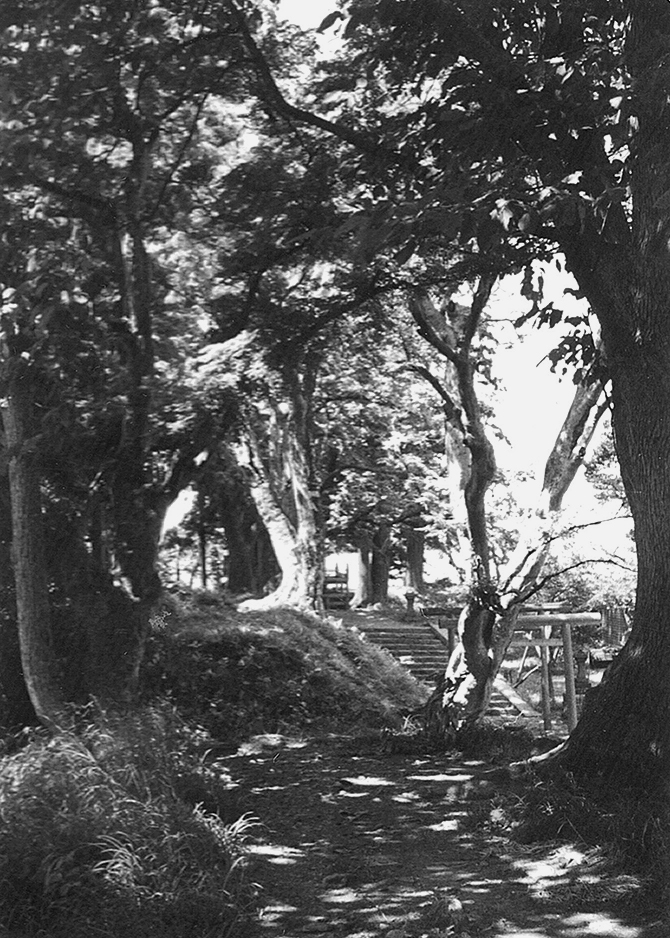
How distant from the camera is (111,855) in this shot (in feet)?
16.7

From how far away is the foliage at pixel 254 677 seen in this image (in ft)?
43.7

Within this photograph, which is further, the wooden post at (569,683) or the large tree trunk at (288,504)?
the large tree trunk at (288,504)

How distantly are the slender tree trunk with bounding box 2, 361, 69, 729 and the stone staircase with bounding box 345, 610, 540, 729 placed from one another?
51.7ft

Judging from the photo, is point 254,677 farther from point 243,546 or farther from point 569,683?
point 243,546

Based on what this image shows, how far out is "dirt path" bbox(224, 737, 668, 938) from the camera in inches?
192

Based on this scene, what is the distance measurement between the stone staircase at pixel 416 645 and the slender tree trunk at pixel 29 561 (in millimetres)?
15768

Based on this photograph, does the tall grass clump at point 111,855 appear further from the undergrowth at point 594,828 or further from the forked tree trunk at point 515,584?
the forked tree trunk at point 515,584

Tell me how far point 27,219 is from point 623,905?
258 inches

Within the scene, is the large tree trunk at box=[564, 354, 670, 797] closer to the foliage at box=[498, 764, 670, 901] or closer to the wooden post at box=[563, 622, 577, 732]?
the foliage at box=[498, 764, 670, 901]

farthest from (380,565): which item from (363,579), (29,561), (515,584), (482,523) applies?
(29,561)

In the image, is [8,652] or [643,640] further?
[8,652]

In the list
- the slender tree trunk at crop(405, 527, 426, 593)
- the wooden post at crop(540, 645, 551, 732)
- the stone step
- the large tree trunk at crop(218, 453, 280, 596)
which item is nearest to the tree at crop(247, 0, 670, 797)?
the wooden post at crop(540, 645, 551, 732)

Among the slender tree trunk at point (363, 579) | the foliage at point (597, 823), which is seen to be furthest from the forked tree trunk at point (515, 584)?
the slender tree trunk at point (363, 579)

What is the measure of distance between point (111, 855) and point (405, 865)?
1831 millimetres
